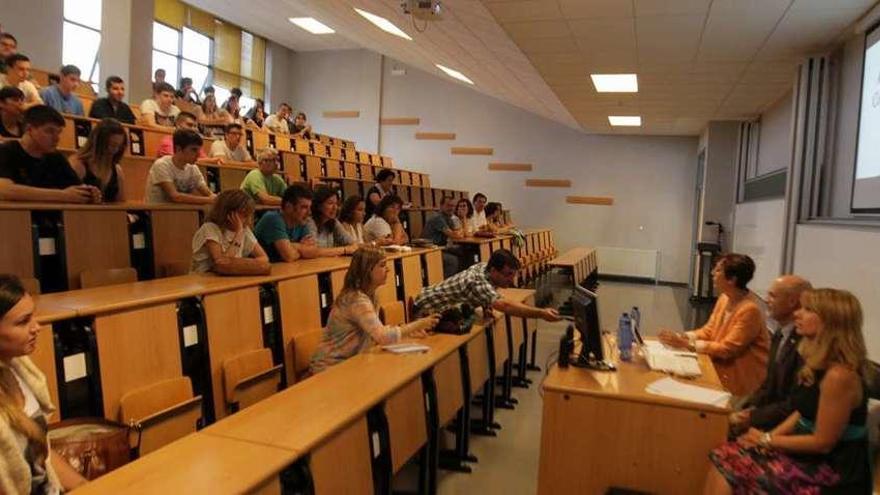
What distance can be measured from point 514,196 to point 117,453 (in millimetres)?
10581

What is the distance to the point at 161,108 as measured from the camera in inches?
267

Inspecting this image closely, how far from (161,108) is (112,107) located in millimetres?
1050

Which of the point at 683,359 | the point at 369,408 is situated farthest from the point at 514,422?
the point at 369,408

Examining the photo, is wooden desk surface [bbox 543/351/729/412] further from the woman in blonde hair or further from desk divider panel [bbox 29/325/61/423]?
desk divider panel [bbox 29/325/61/423]

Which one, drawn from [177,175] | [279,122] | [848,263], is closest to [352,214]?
[177,175]

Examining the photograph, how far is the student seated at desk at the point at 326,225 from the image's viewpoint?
4.14 meters

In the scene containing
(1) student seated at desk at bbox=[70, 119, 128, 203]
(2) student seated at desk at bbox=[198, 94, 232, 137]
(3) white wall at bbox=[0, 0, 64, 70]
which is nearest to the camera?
(1) student seated at desk at bbox=[70, 119, 128, 203]

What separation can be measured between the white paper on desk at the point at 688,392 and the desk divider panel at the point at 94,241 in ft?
8.68

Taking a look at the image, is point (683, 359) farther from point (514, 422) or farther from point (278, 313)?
point (278, 313)

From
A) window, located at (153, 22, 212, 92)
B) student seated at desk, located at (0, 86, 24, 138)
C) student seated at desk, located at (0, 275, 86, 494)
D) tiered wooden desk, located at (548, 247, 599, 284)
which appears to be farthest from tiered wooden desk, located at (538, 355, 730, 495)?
window, located at (153, 22, 212, 92)

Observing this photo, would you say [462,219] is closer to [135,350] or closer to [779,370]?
[779,370]

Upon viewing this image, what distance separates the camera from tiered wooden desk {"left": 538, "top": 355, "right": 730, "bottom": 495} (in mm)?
2145

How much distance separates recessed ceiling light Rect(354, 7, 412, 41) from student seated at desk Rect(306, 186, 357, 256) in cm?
331

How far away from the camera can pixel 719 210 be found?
9.02 metres
